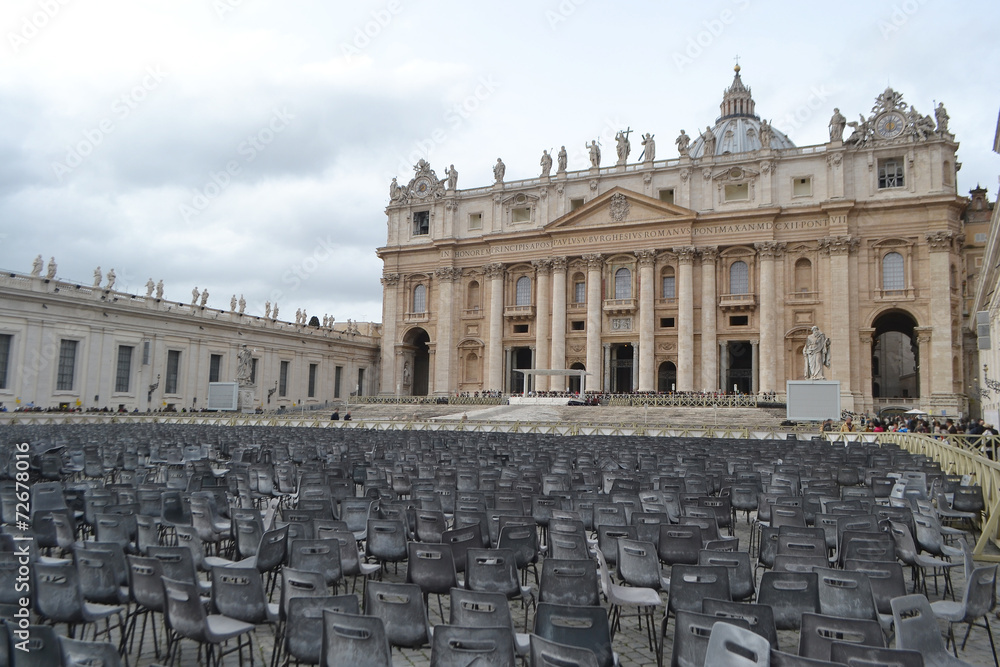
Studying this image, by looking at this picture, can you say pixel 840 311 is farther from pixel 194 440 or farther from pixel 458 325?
pixel 194 440

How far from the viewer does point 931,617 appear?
4699mm

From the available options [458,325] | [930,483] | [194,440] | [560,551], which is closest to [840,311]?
[458,325]

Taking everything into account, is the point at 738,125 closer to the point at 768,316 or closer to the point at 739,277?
the point at 739,277

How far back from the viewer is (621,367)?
59469mm

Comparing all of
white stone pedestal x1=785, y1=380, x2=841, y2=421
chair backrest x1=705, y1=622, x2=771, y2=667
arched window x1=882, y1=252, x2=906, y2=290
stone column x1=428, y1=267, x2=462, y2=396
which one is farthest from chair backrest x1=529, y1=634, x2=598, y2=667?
stone column x1=428, y1=267, x2=462, y2=396

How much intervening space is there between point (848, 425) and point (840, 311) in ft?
66.9

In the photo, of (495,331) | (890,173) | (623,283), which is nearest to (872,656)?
(623,283)

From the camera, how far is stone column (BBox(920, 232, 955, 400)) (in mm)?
46562

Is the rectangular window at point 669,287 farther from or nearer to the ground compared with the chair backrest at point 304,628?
farther from the ground

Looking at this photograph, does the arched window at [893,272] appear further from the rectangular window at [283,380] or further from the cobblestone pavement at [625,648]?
the cobblestone pavement at [625,648]

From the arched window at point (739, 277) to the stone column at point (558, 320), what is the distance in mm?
13540

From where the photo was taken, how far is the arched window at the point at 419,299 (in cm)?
6512

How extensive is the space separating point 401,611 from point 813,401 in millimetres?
32479

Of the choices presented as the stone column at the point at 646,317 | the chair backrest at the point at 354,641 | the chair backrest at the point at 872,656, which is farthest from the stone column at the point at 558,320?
the chair backrest at the point at 872,656
